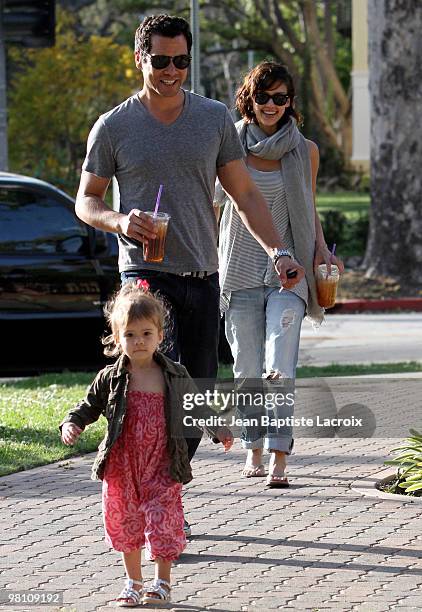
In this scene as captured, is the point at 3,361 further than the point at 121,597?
Yes

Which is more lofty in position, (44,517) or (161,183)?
(161,183)

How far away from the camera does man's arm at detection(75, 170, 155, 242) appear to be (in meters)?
5.40

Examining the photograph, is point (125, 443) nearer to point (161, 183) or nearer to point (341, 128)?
point (161, 183)

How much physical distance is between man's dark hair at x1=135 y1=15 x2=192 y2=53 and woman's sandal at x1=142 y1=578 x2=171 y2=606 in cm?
208

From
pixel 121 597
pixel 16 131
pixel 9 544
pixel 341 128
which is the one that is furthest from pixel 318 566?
pixel 341 128

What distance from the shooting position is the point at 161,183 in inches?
230

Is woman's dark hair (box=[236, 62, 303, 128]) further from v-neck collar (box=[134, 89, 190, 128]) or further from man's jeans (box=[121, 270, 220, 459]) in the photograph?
man's jeans (box=[121, 270, 220, 459])

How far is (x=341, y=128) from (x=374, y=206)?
938 inches

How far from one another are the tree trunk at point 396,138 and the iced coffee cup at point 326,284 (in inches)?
558

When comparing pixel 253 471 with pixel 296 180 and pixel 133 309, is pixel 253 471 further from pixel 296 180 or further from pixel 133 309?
pixel 133 309

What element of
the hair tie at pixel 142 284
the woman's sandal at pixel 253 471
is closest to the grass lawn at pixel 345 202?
the woman's sandal at pixel 253 471

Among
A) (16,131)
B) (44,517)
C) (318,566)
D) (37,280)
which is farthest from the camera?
(16,131)

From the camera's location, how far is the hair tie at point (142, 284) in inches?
211

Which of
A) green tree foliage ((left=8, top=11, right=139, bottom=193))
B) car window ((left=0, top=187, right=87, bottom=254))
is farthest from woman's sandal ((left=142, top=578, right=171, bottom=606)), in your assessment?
green tree foliage ((left=8, top=11, right=139, bottom=193))
